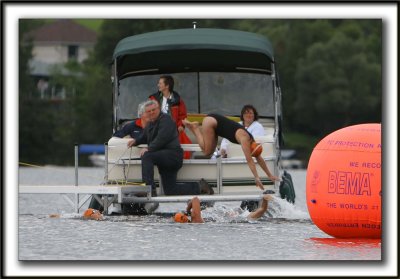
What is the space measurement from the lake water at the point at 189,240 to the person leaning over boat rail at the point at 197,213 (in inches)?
3.9

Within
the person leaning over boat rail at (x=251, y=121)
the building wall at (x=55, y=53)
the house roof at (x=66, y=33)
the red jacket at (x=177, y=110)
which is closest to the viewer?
the red jacket at (x=177, y=110)


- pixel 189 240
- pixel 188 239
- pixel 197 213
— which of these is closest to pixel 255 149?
pixel 197 213

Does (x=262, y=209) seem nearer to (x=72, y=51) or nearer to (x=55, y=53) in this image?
(x=55, y=53)

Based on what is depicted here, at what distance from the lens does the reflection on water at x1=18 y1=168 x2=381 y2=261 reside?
1340 centimetres

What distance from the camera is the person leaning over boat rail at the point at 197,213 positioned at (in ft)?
56.0

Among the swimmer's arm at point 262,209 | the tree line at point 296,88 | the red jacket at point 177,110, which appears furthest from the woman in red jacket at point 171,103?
the tree line at point 296,88

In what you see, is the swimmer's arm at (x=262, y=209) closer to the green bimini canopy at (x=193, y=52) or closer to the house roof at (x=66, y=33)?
the green bimini canopy at (x=193, y=52)

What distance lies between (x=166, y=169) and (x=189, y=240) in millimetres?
2450

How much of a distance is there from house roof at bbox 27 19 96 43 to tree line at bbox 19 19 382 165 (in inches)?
815

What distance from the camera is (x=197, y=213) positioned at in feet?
56.2

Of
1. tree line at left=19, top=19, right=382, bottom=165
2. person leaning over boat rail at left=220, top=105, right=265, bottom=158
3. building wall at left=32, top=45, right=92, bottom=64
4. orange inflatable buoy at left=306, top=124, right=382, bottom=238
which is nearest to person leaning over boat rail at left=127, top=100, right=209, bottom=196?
person leaning over boat rail at left=220, top=105, right=265, bottom=158

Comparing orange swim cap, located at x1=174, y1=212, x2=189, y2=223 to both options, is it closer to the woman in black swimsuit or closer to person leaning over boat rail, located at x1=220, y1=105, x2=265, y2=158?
the woman in black swimsuit

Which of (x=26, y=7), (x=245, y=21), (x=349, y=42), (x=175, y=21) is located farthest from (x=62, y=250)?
(x=245, y=21)

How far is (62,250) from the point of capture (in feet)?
45.3
